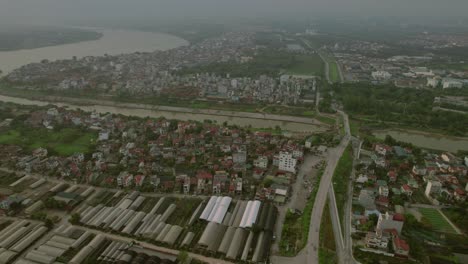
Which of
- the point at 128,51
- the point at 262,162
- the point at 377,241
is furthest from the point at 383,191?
the point at 128,51

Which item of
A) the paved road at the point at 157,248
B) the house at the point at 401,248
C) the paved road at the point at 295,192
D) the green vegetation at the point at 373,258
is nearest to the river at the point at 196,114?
the paved road at the point at 295,192

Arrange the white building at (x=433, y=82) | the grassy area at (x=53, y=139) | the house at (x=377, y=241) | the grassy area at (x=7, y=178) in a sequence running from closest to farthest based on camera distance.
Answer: the house at (x=377, y=241) → the grassy area at (x=7, y=178) → the grassy area at (x=53, y=139) → the white building at (x=433, y=82)

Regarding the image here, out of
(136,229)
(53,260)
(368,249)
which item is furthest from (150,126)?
(368,249)

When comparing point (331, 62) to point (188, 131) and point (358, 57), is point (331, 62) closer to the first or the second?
point (358, 57)

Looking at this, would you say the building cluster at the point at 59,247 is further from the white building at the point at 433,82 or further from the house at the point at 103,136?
the white building at the point at 433,82

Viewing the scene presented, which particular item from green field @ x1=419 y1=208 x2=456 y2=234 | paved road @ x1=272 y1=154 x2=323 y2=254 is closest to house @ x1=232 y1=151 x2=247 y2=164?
paved road @ x1=272 y1=154 x2=323 y2=254

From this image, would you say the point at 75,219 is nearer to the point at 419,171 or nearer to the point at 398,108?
the point at 419,171
